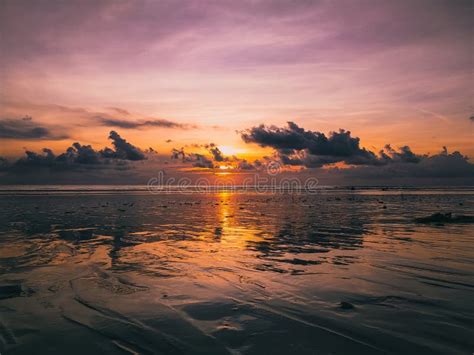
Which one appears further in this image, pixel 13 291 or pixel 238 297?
pixel 13 291

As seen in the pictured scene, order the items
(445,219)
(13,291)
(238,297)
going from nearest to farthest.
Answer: (238,297), (13,291), (445,219)

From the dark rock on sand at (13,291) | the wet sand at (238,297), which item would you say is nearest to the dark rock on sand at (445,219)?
the wet sand at (238,297)

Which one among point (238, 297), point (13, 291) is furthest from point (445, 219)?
point (13, 291)

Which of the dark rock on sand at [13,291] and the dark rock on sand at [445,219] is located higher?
the dark rock on sand at [13,291]

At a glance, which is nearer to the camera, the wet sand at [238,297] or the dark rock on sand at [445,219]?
the wet sand at [238,297]

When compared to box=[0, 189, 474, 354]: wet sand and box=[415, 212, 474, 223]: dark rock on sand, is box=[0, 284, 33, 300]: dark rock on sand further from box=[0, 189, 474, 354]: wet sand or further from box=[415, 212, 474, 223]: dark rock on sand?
box=[415, 212, 474, 223]: dark rock on sand

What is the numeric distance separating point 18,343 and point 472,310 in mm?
8528

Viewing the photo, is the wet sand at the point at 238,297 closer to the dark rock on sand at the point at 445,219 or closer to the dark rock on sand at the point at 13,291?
the dark rock on sand at the point at 13,291

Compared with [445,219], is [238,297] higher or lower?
higher

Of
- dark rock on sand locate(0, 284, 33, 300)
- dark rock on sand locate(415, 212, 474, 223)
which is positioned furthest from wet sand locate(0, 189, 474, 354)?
dark rock on sand locate(415, 212, 474, 223)

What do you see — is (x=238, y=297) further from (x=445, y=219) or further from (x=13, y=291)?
(x=445, y=219)

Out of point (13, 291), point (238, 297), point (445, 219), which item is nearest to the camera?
point (238, 297)

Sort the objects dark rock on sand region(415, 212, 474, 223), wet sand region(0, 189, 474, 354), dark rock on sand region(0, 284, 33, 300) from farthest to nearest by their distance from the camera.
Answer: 1. dark rock on sand region(415, 212, 474, 223)
2. dark rock on sand region(0, 284, 33, 300)
3. wet sand region(0, 189, 474, 354)

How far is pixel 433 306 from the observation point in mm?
7191
